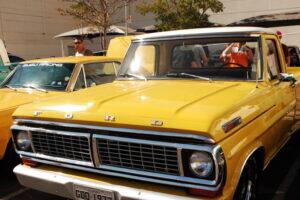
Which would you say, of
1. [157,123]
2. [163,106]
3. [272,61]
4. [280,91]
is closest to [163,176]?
[157,123]

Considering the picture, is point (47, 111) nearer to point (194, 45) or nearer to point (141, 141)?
point (141, 141)

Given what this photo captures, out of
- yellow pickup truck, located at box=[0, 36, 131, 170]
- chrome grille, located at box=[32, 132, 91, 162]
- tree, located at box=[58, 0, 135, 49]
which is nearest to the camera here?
chrome grille, located at box=[32, 132, 91, 162]

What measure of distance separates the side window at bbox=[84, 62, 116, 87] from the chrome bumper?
2.82 meters

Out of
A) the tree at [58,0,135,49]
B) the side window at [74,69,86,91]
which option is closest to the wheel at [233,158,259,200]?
the side window at [74,69,86,91]

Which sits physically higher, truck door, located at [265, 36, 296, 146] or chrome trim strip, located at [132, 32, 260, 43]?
chrome trim strip, located at [132, 32, 260, 43]

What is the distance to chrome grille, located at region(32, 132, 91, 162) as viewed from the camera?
3510 mm

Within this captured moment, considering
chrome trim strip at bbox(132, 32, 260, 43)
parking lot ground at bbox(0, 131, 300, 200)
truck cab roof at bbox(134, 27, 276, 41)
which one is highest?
truck cab roof at bbox(134, 27, 276, 41)

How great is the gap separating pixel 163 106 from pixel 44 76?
359cm

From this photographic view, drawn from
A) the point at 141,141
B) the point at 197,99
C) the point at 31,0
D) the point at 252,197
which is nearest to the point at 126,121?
the point at 141,141

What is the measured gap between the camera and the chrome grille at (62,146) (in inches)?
138

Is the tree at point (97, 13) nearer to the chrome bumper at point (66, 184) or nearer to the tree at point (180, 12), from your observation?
the tree at point (180, 12)

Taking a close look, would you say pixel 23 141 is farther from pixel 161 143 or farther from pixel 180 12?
pixel 180 12

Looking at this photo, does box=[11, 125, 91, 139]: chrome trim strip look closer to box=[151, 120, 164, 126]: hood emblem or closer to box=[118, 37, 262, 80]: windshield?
box=[151, 120, 164, 126]: hood emblem

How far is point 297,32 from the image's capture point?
76.9ft
